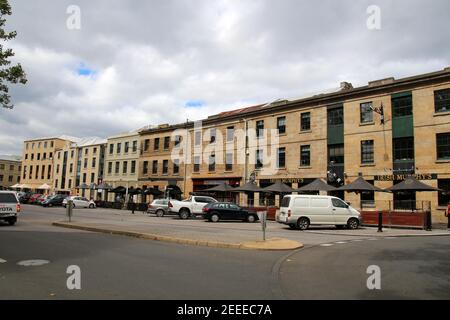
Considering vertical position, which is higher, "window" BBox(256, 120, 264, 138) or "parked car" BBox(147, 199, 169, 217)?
"window" BBox(256, 120, 264, 138)

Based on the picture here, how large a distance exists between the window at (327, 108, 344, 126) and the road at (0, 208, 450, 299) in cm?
2005

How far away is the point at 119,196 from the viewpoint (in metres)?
54.3

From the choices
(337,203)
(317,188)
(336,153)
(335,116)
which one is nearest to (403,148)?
(336,153)

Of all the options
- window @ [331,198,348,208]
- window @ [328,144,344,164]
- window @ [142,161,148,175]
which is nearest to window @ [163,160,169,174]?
window @ [142,161,148,175]

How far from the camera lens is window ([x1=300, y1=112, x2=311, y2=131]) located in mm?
34719

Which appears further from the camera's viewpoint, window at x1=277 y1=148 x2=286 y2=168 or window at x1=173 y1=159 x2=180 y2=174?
window at x1=173 y1=159 x2=180 y2=174

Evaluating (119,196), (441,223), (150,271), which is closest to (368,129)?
(441,223)

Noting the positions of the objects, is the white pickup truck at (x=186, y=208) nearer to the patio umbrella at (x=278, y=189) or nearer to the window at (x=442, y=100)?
the patio umbrella at (x=278, y=189)

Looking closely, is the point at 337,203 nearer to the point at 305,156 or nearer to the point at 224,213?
the point at 224,213

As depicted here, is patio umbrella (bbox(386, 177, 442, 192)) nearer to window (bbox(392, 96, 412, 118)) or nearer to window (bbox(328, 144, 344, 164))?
window (bbox(392, 96, 412, 118))

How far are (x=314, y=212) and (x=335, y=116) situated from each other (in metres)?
13.5

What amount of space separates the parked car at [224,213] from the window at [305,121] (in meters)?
10.6

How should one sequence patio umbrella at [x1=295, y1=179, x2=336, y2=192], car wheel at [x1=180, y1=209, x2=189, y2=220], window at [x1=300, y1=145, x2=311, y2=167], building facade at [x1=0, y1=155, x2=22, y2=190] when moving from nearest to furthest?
patio umbrella at [x1=295, y1=179, x2=336, y2=192] < car wheel at [x1=180, y1=209, x2=189, y2=220] < window at [x1=300, y1=145, x2=311, y2=167] < building facade at [x1=0, y1=155, x2=22, y2=190]

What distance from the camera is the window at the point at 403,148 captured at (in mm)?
28094
